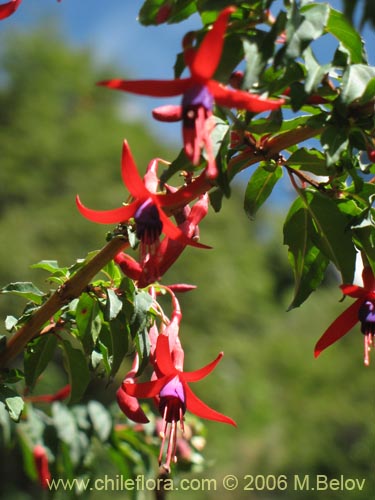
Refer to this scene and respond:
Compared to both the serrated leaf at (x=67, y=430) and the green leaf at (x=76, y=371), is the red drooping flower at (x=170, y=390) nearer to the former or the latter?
the green leaf at (x=76, y=371)

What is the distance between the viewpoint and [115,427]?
4.19 feet

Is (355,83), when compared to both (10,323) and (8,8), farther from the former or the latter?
(10,323)

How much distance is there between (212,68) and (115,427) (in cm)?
91

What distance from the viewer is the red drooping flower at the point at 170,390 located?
25.6 inches

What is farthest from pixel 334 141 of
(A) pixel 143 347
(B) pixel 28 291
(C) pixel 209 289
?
(C) pixel 209 289

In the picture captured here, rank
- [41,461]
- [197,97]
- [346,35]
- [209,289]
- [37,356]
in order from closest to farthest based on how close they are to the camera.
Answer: [197,97]
[346,35]
[37,356]
[41,461]
[209,289]

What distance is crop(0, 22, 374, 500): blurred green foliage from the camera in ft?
36.0

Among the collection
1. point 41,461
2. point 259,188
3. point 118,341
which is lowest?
point 41,461

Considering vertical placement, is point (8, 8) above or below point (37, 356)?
above

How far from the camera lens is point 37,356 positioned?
32.2 inches

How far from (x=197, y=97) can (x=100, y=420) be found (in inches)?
→ 32.4

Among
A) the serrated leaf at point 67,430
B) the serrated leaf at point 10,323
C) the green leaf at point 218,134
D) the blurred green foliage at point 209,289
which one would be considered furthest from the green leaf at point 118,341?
the blurred green foliage at point 209,289

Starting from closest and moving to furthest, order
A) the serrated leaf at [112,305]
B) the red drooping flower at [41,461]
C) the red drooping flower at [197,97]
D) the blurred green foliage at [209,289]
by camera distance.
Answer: the red drooping flower at [197,97] < the serrated leaf at [112,305] < the red drooping flower at [41,461] < the blurred green foliage at [209,289]

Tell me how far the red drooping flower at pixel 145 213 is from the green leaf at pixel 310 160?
15cm
